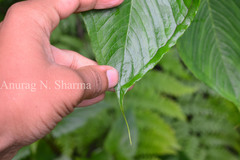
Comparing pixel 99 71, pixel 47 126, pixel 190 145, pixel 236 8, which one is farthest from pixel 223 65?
pixel 190 145

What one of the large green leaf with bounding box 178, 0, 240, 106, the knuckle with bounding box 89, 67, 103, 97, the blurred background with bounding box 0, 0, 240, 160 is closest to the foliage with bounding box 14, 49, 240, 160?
the blurred background with bounding box 0, 0, 240, 160

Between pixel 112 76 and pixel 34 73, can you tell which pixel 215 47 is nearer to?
pixel 112 76

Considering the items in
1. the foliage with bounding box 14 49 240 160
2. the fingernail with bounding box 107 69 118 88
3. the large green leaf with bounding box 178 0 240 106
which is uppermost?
the fingernail with bounding box 107 69 118 88

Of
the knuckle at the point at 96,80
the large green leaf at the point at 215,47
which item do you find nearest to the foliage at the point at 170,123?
the large green leaf at the point at 215,47

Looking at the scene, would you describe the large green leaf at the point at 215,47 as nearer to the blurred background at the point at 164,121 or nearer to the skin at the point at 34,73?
the skin at the point at 34,73

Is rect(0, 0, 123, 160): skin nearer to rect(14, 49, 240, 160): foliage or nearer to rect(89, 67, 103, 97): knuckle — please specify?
rect(89, 67, 103, 97): knuckle

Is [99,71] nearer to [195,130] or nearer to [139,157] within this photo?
[139,157]
